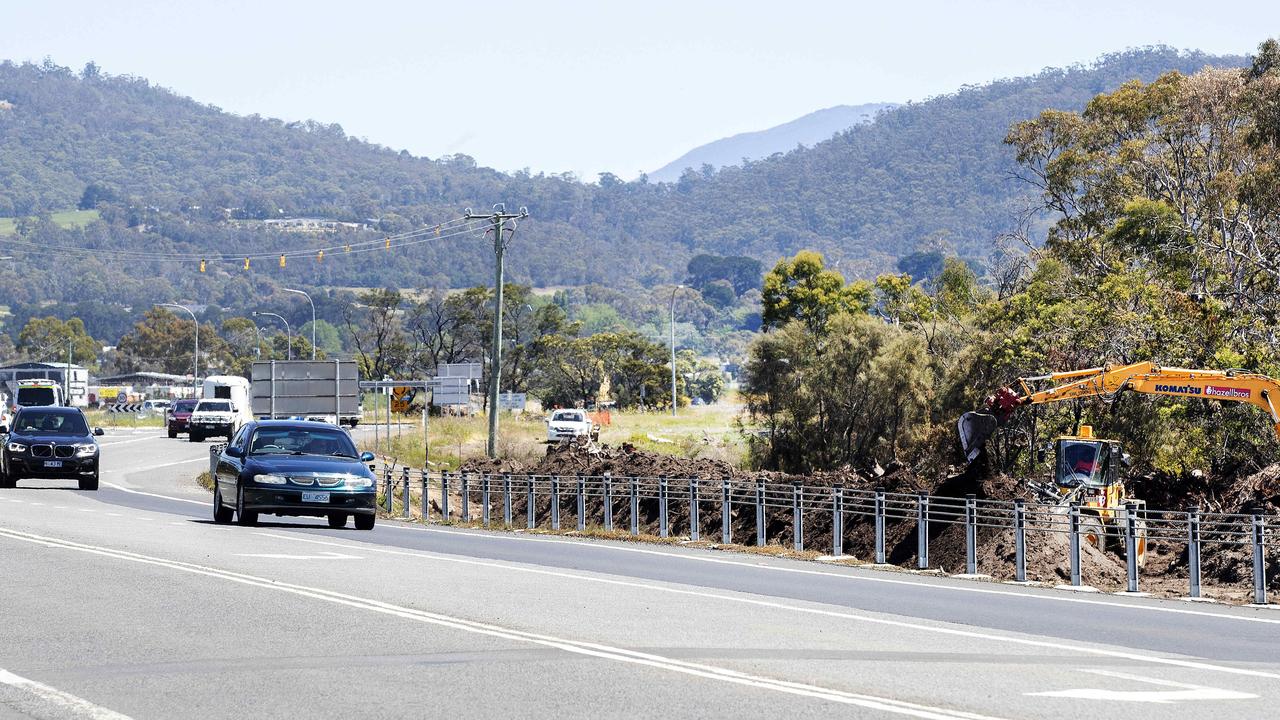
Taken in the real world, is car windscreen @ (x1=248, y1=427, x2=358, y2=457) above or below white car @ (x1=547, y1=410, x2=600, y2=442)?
above

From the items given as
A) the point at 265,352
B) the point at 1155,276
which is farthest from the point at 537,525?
the point at 265,352

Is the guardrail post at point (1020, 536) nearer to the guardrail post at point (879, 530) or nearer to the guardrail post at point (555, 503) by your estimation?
the guardrail post at point (879, 530)

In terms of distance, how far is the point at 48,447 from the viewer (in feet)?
129

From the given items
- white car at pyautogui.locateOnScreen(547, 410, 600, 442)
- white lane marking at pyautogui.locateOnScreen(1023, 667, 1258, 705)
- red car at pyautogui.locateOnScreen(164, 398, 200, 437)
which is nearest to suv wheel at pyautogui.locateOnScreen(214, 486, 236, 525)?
white lane marking at pyautogui.locateOnScreen(1023, 667, 1258, 705)

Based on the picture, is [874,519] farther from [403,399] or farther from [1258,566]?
[403,399]

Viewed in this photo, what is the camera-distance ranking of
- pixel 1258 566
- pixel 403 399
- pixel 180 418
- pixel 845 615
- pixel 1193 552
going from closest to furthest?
pixel 845 615
pixel 1258 566
pixel 1193 552
pixel 403 399
pixel 180 418

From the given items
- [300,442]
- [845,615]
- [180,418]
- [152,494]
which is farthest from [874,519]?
[180,418]

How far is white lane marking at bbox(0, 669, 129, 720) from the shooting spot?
9227 millimetres

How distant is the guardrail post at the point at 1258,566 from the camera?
18531 mm

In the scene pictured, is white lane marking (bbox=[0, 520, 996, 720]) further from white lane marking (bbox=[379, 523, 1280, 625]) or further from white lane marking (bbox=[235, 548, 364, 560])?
white lane marking (bbox=[379, 523, 1280, 625])

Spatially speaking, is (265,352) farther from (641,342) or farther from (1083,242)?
(1083,242)

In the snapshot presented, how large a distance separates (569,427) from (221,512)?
46.5m

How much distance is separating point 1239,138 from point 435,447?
32720 mm

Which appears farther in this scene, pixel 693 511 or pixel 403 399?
pixel 403 399
